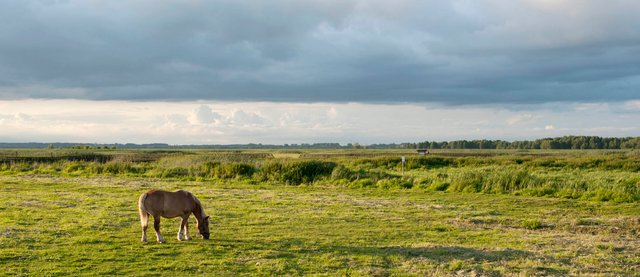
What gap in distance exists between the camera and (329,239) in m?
13.1

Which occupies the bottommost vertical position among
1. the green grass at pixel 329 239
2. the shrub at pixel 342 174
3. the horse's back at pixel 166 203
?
the green grass at pixel 329 239

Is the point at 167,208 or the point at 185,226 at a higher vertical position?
the point at 167,208

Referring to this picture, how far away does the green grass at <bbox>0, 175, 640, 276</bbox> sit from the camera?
10.2 metres

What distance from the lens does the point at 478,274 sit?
9.67m

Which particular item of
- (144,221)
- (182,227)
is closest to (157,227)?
(144,221)

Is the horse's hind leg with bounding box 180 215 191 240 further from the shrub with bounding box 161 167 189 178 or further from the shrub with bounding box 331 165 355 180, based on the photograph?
the shrub with bounding box 161 167 189 178

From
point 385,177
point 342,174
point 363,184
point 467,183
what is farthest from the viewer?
point 342,174

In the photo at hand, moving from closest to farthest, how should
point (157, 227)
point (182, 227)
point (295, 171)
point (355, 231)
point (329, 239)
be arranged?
point (157, 227) → point (182, 227) → point (329, 239) → point (355, 231) → point (295, 171)

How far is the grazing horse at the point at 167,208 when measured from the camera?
12.2m

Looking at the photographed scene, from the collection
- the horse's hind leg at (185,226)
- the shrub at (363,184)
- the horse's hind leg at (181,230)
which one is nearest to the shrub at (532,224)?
the horse's hind leg at (185,226)

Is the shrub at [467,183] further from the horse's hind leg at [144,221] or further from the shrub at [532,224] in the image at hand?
the horse's hind leg at [144,221]

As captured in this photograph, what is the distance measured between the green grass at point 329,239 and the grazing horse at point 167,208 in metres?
0.41

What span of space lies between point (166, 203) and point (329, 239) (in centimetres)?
379

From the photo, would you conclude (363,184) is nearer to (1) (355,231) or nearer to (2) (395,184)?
(2) (395,184)
